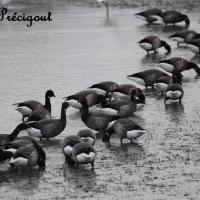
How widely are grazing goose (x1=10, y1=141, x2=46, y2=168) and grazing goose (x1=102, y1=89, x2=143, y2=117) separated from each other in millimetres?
3696

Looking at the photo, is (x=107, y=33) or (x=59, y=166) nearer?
(x=59, y=166)

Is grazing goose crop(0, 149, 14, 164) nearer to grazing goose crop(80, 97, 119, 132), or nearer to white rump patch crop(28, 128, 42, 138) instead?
white rump patch crop(28, 128, 42, 138)

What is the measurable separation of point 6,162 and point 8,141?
105 centimetres

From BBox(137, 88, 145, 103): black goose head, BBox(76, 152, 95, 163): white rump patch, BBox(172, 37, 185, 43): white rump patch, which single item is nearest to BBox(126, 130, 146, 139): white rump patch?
BBox(76, 152, 95, 163): white rump patch

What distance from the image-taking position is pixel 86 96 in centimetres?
1812

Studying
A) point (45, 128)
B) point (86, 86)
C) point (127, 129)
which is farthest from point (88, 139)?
point (86, 86)

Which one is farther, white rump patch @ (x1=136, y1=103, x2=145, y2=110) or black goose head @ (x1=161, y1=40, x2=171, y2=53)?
black goose head @ (x1=161, y1=40, x2=171, y2=53)

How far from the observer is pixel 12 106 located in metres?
18.7

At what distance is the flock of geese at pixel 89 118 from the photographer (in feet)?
44.3

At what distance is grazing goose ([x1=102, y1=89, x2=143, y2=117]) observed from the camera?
17.1 m

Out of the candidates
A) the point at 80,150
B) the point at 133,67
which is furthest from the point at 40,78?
the point at 80,150

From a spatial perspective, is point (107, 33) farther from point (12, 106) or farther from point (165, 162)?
point (165, 162)

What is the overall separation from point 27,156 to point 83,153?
1027 mm

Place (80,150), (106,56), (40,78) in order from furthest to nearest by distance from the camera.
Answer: (106,56)
(40,78)
(80,150)
